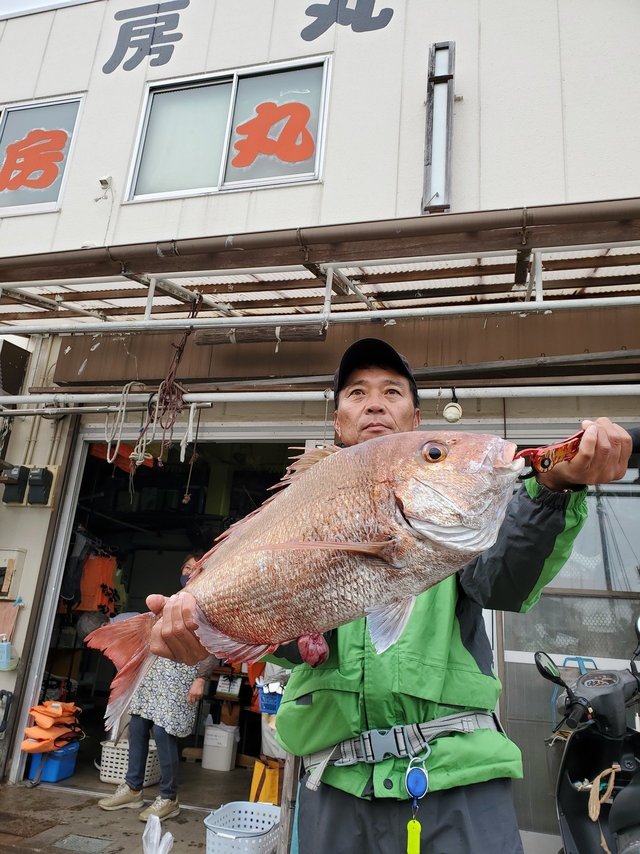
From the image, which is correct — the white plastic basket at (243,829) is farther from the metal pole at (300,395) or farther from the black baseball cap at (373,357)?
the black baseball cap at (373,357)

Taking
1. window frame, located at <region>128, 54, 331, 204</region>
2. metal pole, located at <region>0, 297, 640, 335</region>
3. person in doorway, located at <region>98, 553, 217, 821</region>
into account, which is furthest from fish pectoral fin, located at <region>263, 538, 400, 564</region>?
window frame, located at <region>128, 54, 331, 204</region>

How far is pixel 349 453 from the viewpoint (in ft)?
5.15

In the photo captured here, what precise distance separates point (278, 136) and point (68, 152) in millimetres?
2847

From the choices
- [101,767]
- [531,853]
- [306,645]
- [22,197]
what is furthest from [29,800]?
[22,197]

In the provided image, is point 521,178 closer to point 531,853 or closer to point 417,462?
point 417,462

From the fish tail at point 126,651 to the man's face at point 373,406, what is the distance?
931 mm

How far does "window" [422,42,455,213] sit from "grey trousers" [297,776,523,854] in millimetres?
4666

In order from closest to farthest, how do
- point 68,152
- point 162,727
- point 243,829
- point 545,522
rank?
point 545,522 < point 243,829 < point 162,727 < point 68,152

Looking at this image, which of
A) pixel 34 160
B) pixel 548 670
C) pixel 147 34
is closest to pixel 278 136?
pixel 147 34

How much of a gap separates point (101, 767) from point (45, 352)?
187 inches

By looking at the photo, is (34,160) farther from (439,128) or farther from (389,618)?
(389,618)

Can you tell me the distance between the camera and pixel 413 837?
5.51ft

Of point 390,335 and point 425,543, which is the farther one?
point 390,335

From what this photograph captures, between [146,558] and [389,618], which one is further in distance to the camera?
[146,558]
